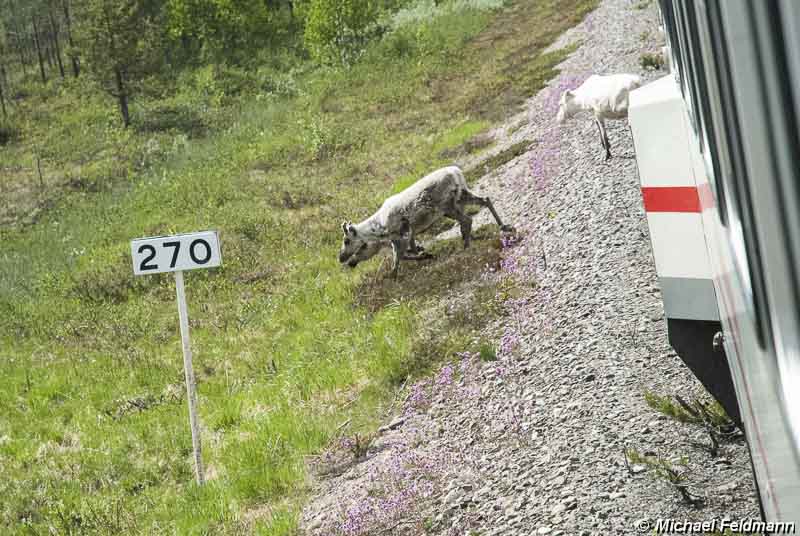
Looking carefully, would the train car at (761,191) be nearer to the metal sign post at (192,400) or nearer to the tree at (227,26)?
the metal sign post at (192,400)

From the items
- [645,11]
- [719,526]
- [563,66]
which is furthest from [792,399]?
[645,11]

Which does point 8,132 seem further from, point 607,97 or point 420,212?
point 607,97

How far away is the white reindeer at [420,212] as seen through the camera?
511 inches

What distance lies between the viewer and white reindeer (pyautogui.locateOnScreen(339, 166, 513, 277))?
42.6ft

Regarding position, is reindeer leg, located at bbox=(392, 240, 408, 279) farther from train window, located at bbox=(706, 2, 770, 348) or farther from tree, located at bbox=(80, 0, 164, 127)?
tree, located at bbox=(80, 0, 164, 127)

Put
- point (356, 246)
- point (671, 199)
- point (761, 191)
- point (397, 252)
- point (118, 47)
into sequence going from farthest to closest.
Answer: point (118, 47) < point (356, 246) < point (397, 252) < point (671, 199) < point (761, 191)

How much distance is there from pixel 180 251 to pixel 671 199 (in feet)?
19.5

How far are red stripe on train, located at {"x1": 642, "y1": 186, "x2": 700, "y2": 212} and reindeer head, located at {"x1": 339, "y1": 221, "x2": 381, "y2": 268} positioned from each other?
8953mm

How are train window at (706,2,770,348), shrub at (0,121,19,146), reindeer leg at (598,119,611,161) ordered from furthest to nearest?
shrub at (0,121,19,146) < reindeer leg at (598,119,611,161) < train window at (706,2,770,348)

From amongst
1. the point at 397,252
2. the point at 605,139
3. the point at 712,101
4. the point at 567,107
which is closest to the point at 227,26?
the point at 567,107

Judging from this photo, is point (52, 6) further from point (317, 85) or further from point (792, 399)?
point (792, 399)

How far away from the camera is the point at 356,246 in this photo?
14141mm

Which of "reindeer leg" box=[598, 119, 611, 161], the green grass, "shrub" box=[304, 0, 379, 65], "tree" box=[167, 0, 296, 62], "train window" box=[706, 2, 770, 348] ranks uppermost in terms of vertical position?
"tree" box=[167, 0, 296, 62]

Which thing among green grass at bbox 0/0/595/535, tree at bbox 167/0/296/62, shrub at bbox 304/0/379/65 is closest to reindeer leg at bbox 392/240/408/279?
green grass at bbox 0/0/595/535
